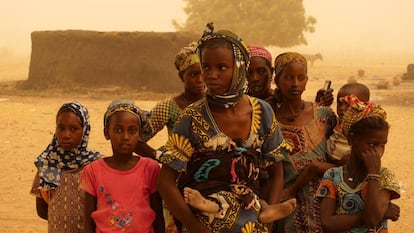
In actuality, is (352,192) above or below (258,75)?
below

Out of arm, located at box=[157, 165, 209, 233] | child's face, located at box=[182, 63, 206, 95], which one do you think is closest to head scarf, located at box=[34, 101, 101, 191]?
child's face, located at box=[182, 63, 206, 95]

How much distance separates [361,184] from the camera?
10.2ft

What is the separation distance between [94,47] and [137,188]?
16.7 m

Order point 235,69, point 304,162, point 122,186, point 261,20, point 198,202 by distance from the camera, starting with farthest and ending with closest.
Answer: point 261,20 < point 304,162 < point 122,186 < point 235,69 < point 198,202

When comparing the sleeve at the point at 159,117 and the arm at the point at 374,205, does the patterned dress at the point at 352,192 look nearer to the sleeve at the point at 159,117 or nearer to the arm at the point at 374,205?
the arm at the point at 374,205

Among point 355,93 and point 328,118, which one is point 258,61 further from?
point 355,93

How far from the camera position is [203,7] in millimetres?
47062

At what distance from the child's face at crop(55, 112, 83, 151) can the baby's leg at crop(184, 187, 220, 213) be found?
1016mm

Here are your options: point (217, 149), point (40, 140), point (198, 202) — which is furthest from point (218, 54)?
point (40, 140)

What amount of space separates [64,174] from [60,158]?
10 cm

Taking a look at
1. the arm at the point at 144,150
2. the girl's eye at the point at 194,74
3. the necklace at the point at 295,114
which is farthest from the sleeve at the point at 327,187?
the arm at the point at 144,150

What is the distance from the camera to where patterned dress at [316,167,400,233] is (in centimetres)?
306

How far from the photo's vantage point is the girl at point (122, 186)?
3055mm

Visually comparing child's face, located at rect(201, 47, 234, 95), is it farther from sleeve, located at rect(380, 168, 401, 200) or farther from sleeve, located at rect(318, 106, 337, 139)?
sleeve, located at rect(318, 106, 337, 139)
